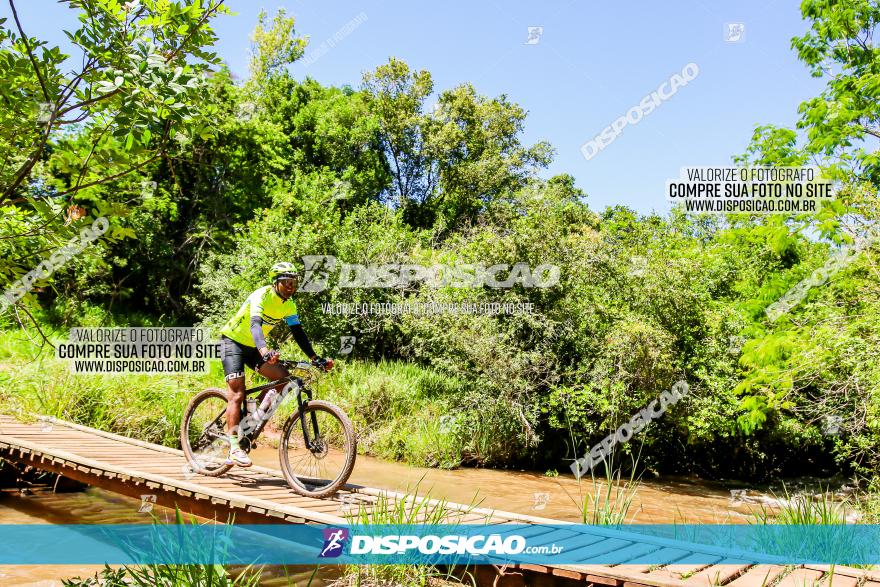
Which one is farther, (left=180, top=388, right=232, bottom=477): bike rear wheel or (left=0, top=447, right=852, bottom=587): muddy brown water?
(left=180, top=388, right=232, bottom=477): bike rear wheel

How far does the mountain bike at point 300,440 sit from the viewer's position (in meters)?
5.75

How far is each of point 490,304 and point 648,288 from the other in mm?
3314

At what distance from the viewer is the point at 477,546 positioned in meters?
4.50

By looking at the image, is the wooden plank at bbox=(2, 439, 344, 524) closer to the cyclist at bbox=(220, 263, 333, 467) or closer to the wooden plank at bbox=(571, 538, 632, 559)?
the cyclist at bbox=(220, 263, 333, 467)

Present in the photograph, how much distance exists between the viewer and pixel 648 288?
42.7 feet

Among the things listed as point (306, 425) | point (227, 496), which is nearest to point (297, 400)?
point (306, 425)

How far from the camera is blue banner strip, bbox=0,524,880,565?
4.27m

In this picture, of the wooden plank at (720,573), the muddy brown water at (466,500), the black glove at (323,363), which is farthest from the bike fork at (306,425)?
the wooden plank at (720,573)

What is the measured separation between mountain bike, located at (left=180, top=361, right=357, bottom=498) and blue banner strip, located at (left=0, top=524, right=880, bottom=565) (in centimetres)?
73

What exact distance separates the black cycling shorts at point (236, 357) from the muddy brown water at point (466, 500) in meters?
1.88

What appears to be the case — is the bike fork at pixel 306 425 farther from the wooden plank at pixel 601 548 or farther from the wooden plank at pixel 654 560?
the wooden plank at pixel 654 560

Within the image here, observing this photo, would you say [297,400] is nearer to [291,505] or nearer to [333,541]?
[291,505]

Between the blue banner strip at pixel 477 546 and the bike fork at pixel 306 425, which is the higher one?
the bike fork at pixel 306 425

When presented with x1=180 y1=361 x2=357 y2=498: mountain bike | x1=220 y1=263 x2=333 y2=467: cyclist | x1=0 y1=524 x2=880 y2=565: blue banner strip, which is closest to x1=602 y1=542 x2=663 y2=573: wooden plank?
x1=0 y1=524 x2=880 y2=565: blue banner strip
